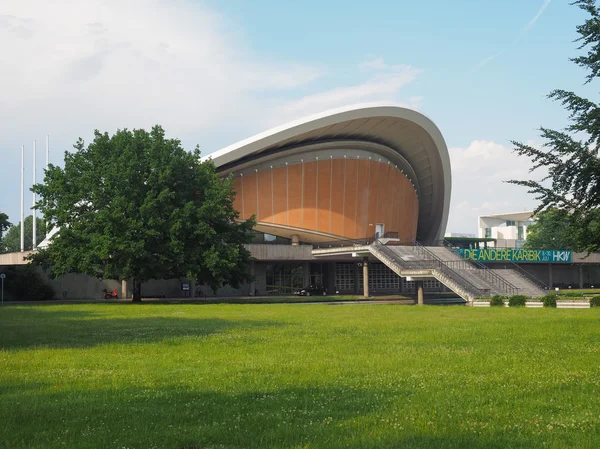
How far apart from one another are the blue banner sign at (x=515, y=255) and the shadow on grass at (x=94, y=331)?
124 feet

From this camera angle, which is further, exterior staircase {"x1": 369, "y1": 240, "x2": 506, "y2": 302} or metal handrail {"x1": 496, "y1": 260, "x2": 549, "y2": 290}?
metal handrail {"x1": 496, "y1": 260, "x2": 549, "y2": 290}

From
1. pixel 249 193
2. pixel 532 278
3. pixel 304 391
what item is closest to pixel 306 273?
pixel 249 193

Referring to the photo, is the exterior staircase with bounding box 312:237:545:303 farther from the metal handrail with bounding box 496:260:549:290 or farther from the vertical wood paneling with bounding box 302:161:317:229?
the vertical wood paneling with bounding box 302:161:317:229

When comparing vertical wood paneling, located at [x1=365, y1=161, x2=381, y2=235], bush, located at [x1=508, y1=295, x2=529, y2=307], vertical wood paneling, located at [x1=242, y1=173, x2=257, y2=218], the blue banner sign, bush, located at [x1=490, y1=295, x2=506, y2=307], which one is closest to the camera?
bush, located at [x1=508, y1=295, x2=529, y2=307]

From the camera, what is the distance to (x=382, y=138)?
66.1m

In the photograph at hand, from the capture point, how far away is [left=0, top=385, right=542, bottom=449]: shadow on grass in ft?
21.9

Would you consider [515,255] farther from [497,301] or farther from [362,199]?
[497,301]

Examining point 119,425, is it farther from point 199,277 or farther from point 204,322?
point 199,277

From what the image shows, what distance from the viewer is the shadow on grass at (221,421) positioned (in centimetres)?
667

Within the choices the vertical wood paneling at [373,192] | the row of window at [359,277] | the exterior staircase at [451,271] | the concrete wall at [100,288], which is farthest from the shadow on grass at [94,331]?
the vertical wood paneling at [373,192]

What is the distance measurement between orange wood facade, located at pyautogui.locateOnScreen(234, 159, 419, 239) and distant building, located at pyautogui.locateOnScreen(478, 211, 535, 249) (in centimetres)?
7425

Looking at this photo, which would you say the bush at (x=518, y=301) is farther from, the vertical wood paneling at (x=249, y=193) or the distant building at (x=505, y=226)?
the distant building at (x=505, y=226)

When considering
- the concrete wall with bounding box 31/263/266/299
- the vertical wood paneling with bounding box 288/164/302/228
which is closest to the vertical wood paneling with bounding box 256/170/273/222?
the vertical wood paneling with bounding box 288/164/302/228

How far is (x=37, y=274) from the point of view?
2164 inches
